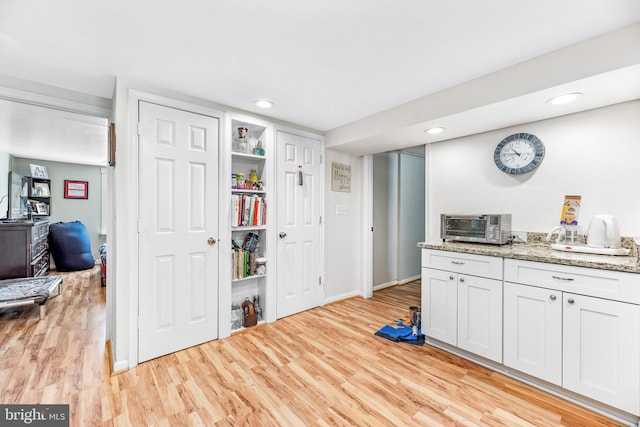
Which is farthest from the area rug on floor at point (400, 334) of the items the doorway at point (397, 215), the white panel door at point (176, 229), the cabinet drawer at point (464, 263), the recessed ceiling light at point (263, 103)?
the recessed ceiling light at point (263, 103)

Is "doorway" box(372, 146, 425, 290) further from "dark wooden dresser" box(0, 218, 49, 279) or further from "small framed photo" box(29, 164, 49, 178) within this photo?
"small framed photo" box(29, 164, 49, 178)

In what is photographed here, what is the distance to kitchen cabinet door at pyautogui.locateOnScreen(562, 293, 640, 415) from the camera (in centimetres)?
153

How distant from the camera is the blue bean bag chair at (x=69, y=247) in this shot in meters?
5.09

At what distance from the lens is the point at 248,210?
2.84m

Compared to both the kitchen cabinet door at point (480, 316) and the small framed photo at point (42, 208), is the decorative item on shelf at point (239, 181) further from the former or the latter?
the small framed photo at point (42, 208)

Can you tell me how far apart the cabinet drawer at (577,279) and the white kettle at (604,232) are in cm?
45

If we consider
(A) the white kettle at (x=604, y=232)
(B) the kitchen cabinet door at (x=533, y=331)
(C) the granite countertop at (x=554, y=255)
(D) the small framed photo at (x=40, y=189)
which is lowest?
(B) the kitchen cabinet door at (x=533, y=331)

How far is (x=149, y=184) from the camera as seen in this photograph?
7.25 ft

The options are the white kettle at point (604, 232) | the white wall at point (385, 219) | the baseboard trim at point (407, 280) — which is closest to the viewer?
the white kettle at point (604, 232)

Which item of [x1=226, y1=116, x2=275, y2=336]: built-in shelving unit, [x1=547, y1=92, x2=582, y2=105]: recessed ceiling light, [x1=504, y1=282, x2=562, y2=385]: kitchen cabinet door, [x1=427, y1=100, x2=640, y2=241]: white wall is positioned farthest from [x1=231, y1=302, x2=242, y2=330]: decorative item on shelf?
[x1=547, y1=92, x2=582, y2=105]: recessed ceiling light

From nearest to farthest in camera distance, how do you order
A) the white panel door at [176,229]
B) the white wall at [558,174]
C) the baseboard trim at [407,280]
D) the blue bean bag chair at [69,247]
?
the white wall at [558,174]
the white panel door at [176,229]
the baseboard trim at [407,280]
the blue bean bag chair at [69,247]

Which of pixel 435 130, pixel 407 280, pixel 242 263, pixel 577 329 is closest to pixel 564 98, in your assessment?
pixel 435 130

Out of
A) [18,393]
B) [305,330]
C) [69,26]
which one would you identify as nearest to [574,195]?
[305,330]

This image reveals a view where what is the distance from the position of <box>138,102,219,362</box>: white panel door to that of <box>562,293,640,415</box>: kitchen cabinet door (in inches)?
104
